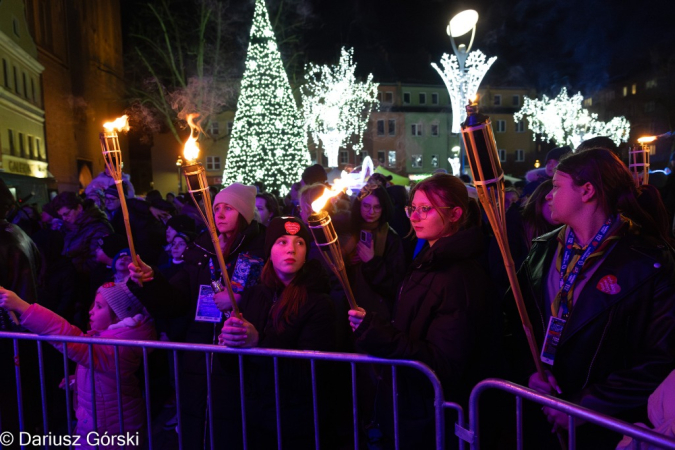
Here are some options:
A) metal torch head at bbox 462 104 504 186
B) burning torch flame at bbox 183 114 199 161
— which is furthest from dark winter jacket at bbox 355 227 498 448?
burning torch flame at bbox 183 114 199 161

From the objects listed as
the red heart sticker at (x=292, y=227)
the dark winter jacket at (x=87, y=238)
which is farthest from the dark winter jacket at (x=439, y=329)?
the dark winter jacket at (x=87, y=238)

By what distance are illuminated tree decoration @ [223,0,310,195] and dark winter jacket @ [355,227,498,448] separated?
1763 centimetres

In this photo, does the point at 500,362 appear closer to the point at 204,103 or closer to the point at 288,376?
the point at 288,376

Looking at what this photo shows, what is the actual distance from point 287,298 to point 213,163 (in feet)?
156

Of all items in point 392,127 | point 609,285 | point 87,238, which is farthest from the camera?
point 392,127

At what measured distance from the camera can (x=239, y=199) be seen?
155 inches

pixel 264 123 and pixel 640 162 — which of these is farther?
pixel 264 123

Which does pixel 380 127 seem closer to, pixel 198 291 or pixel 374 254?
pixel 374 254

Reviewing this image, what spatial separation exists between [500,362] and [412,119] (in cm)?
5508

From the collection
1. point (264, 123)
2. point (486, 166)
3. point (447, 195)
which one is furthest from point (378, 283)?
point (264, 123)

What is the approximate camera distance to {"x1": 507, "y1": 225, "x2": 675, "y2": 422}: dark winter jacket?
2213mm

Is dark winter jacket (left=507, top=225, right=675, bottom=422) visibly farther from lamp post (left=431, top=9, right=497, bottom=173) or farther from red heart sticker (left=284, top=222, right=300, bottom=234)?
lamp post (left=431, top=9, right=497, bottom=173)

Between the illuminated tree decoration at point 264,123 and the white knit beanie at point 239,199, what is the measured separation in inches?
626

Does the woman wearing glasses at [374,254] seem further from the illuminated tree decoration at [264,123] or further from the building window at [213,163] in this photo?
the building window at [213,163]
